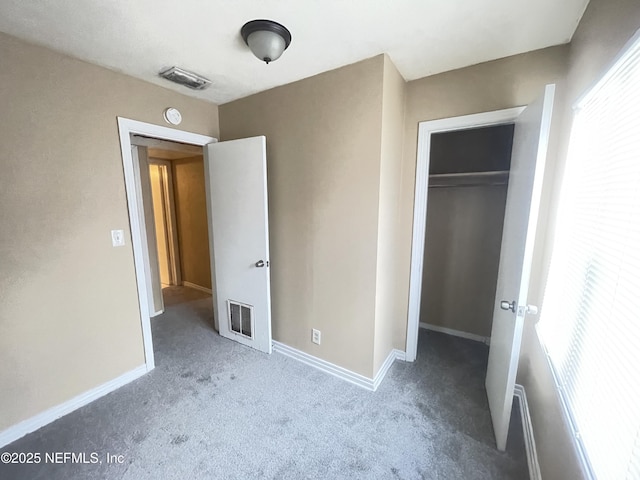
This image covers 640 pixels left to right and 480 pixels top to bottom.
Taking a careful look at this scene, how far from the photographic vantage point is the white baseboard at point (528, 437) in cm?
134

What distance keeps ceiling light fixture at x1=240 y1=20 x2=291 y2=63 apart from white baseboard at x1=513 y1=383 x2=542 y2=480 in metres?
2.57

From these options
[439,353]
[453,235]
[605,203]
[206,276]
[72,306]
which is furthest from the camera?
[206,276]

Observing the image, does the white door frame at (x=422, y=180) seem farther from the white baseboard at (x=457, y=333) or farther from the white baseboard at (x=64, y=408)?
the white baseboard at (x=64, y=408)

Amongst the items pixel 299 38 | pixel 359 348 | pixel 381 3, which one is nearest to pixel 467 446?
pixel 359 348

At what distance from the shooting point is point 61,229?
67.9 inches

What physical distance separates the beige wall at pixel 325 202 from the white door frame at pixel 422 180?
0.51 m

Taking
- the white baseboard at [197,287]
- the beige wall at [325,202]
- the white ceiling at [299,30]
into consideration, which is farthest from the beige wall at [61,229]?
the white baseboard at [197,287]

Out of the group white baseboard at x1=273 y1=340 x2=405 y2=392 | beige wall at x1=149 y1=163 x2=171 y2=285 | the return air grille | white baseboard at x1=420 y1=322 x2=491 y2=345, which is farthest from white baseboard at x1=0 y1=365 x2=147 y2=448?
white baseboard at x1=420 y1=322 x2=491 y2=345

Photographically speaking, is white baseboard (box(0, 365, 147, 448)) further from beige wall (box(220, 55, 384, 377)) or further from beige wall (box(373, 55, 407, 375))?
beige wall (box(373, 55, 407, 375))

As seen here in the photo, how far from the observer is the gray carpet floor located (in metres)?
1.43

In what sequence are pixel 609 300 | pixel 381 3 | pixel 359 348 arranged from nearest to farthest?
1. pixel 609 300
2. pixel 381 3
3. pixel 359 348

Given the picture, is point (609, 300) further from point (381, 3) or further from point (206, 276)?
point (206, 276)

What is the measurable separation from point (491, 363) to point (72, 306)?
2943mm

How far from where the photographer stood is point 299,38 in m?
1.54
